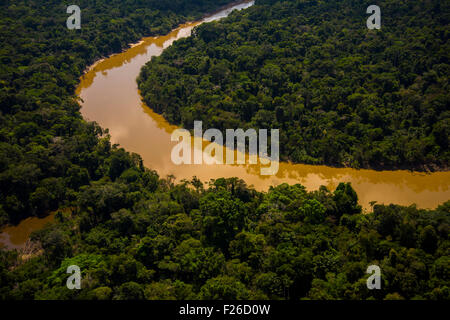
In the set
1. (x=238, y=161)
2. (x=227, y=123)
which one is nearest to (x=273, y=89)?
(x=227, y=123)

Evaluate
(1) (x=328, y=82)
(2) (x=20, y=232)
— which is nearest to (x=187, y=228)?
(2) (x=20, y=232)

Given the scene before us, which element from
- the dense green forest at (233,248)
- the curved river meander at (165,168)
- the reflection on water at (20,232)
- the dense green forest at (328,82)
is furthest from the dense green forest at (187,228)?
the curved river meander at (165,168)

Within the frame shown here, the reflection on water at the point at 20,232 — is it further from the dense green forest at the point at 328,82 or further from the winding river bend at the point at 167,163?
the dense green forest at the point at 328,82

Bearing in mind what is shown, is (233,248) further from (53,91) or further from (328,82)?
(53,91)

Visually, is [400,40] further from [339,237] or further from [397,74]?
[339,237]

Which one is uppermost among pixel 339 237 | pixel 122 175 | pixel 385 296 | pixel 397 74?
pixel 397 74

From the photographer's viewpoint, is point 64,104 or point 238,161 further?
point 64,104
